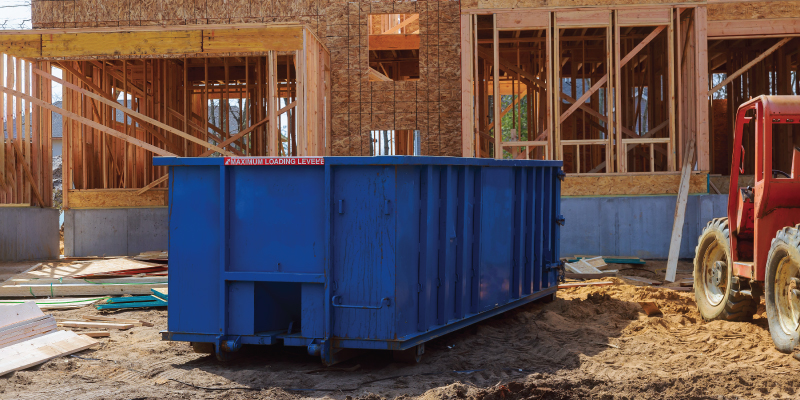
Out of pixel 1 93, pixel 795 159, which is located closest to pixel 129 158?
pixel 1 93

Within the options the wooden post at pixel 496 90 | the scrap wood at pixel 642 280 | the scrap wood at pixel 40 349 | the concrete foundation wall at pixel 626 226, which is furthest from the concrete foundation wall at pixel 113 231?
the scrap wood at pixel 642 280

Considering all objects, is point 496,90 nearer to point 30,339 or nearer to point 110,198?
point 110,198

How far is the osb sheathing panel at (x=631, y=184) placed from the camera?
585 inches

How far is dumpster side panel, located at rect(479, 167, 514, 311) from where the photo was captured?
701cm

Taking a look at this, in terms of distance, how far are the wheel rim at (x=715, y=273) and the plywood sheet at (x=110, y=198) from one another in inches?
540

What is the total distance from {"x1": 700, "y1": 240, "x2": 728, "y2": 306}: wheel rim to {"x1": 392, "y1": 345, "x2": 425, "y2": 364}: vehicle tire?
390cm

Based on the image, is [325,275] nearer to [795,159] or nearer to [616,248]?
[795,159]

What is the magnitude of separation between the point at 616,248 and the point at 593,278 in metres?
3.31

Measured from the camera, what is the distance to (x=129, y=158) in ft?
61.7

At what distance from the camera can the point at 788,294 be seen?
614 centimetres

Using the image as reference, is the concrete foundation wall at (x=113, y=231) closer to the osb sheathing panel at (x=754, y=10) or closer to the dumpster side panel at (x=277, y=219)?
the dumpster side panel at (x=277, y=219)

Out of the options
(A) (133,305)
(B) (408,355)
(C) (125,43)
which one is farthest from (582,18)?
(B) (408,355)

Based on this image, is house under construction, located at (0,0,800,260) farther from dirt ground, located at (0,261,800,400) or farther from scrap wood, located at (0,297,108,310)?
dirt ground, located at (0,261,800,400)

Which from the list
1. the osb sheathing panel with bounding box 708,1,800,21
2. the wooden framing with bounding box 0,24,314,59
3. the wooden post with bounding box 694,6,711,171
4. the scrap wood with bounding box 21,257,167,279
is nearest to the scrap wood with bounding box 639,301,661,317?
the wooden post with bounding box 694,6,711,171
